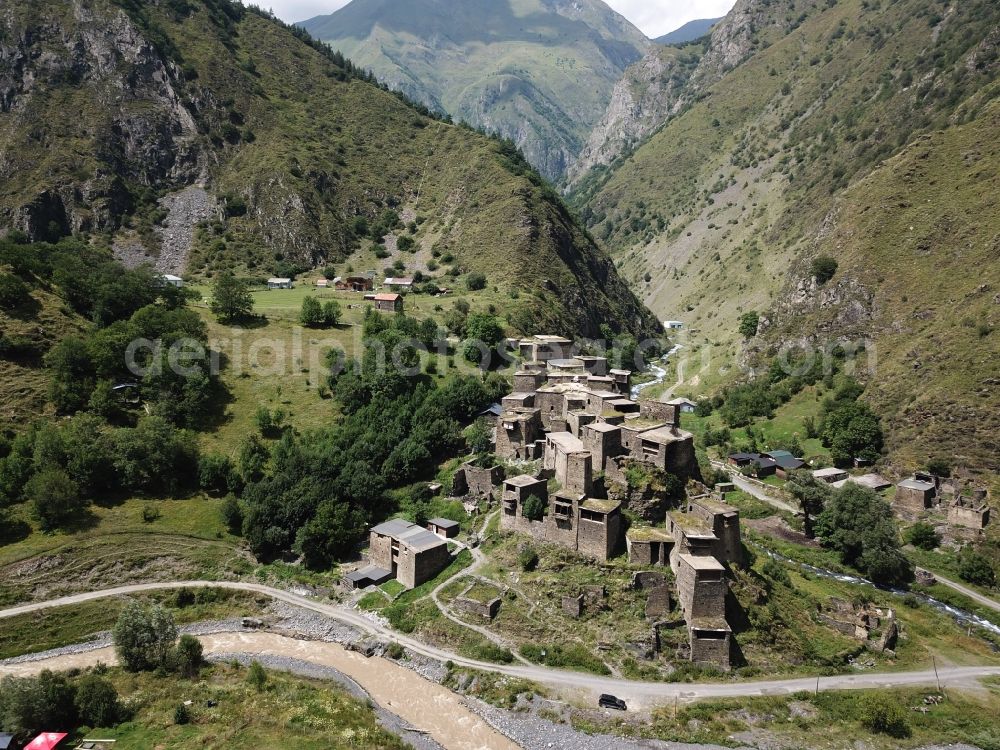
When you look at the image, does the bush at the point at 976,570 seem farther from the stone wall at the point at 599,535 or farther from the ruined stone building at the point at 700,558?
the stone wall at the point at 599,535

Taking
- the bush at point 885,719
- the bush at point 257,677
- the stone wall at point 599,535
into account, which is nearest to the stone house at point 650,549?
the stone wall at point 599,535

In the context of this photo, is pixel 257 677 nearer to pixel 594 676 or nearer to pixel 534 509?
pixel 594 676

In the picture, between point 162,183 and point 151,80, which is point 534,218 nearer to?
point 162,183

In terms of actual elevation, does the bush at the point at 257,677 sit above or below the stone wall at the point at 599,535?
below

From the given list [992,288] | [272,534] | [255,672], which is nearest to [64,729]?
[255,672]

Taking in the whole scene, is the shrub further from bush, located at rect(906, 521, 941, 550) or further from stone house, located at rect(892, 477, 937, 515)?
bush, located at rect(906, 521, 941, 550)
